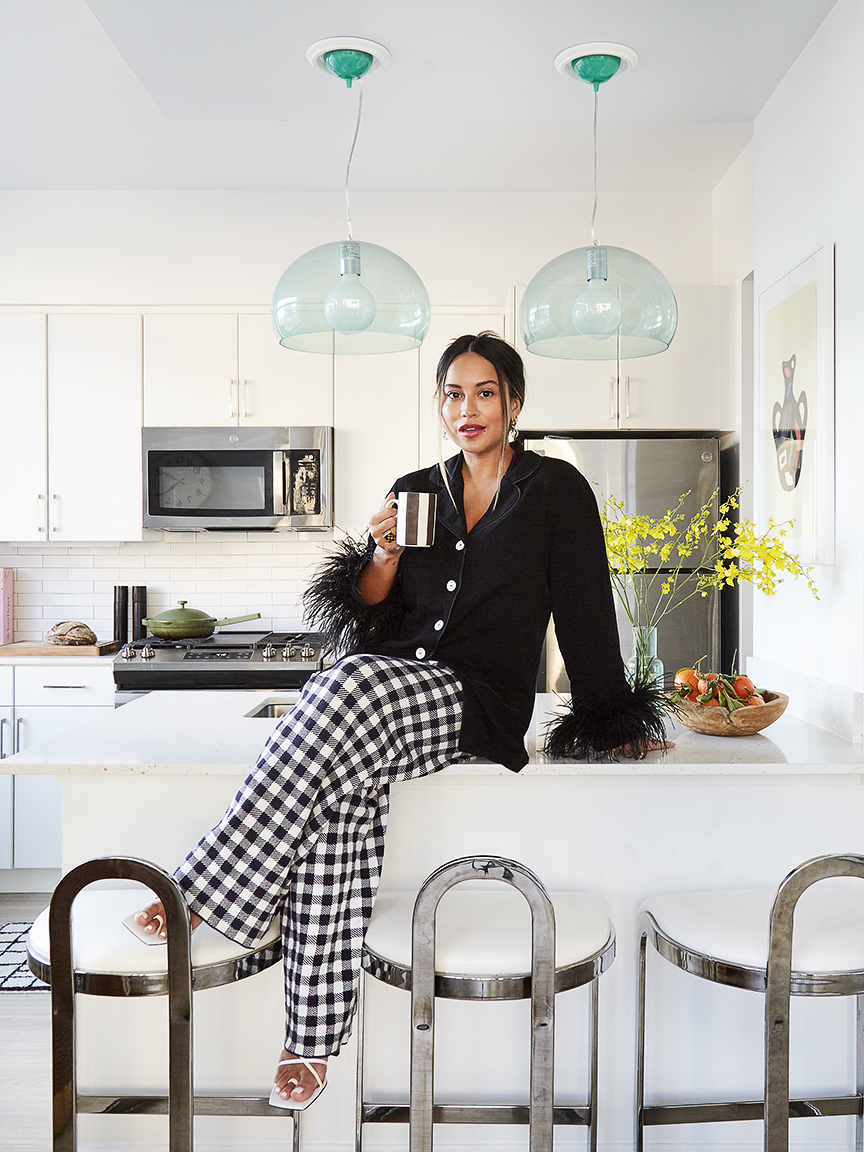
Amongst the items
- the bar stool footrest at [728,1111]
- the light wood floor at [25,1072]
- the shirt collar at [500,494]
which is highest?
the shirt collar at [500,494]

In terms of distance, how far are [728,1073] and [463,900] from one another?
Answer: 742 millimetres

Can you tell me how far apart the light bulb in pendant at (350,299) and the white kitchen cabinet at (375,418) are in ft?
6.35

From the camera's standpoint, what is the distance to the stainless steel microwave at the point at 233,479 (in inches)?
150

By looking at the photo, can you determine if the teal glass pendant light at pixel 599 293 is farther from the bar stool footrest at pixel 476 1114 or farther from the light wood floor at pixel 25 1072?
the light wood floor at pixel 25 1072

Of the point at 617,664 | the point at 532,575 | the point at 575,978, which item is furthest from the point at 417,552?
the point at 575,978

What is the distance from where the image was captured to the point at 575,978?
4.87ft

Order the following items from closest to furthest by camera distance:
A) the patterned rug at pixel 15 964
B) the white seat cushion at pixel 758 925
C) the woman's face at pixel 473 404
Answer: the white seat cushion at pixel 758 925 → the woman's face at pixel 473 404 → the patterned rug at pixel 15 964

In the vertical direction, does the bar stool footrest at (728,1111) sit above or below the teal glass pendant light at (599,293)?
below

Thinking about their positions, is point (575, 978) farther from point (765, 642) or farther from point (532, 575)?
point (765, 642)

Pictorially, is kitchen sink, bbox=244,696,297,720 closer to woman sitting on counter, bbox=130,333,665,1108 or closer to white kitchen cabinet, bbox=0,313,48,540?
woman sitting on counter, bbox=130,333,665,1108

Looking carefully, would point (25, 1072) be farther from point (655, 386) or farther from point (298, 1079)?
point (655, 386)

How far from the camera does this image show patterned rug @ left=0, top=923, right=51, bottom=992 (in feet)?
9.09

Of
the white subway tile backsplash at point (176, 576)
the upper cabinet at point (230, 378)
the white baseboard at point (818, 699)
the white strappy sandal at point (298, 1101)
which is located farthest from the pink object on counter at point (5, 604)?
the white baseboard at point (818, 699)

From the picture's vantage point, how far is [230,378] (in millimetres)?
3826
